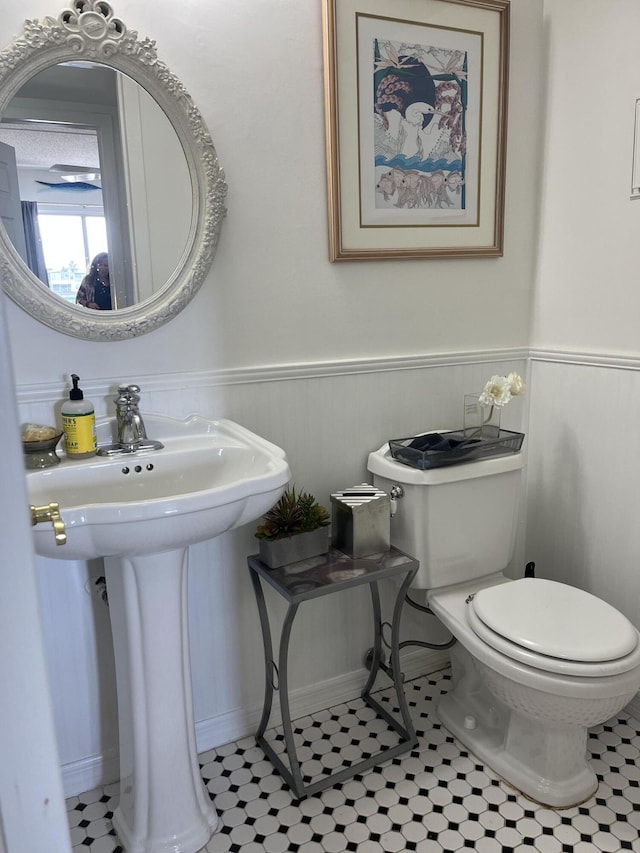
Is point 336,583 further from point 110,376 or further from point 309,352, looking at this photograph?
point 110,376

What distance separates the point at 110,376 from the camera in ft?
5.11

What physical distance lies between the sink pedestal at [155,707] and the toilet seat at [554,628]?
2.43ft

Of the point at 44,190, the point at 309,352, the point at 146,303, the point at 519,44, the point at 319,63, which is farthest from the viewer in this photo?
the point at 519,44

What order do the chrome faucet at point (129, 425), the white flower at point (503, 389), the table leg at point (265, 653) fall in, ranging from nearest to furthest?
the chrome faucet at point (129, 425)
the table leg at point (265, 653)
the white flower at point (503, 389)

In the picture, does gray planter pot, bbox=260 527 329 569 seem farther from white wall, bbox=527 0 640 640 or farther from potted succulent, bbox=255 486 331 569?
white wall, bbox=527 0 640 640

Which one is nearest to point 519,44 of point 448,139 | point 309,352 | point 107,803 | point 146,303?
point 448,139

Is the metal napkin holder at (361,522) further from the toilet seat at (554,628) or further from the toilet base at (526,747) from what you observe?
the toilet base at (526,747)

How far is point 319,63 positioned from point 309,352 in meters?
0.74

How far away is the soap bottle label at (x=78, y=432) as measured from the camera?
143cm

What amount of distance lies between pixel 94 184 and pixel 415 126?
897 millimetres

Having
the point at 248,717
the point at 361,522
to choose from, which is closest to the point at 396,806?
the point at 248,717

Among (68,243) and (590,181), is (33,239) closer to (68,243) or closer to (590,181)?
(68,243)

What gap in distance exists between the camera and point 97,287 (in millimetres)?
1499

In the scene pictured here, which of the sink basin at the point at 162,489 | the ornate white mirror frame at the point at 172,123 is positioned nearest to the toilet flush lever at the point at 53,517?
the sink basin at the point at 162,489
